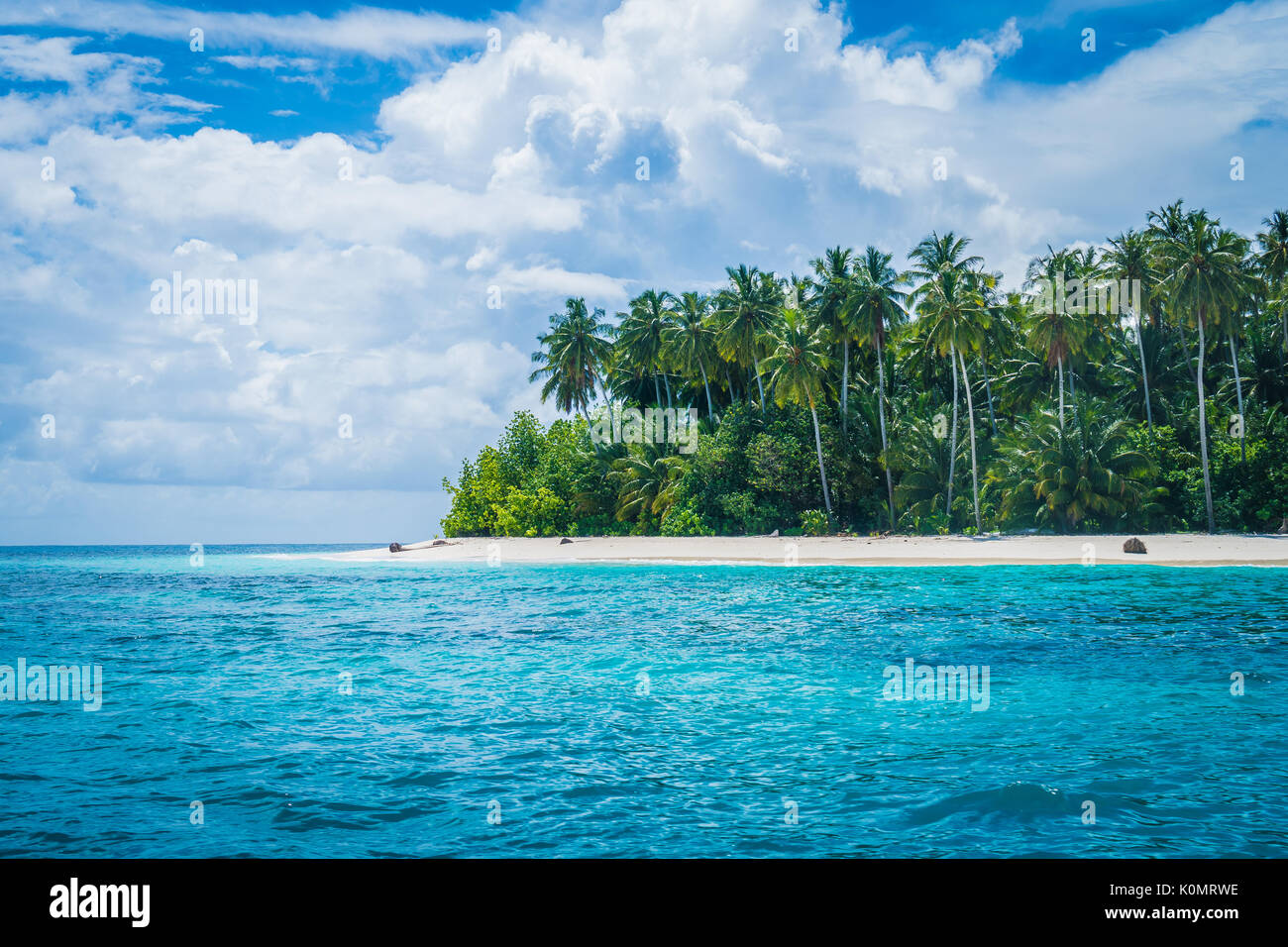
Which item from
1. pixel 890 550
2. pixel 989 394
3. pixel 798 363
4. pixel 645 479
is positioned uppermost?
pixel 798 363

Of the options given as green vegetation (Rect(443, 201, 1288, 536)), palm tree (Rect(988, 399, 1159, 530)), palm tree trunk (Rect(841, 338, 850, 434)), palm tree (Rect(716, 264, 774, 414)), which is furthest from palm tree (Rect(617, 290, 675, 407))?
palm tree (Rect(988, 399, 1159, 530))

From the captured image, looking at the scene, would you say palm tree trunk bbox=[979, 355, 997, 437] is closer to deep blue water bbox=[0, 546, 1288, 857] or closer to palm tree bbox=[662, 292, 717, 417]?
palm tree bbox=[662, 292, 717, 417]

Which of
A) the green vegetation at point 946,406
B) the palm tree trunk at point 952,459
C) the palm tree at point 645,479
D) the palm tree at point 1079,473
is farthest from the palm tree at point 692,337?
the palm tree at point 1079,473

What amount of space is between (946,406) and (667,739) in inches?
1865

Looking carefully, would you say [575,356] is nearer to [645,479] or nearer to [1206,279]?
[645,479]

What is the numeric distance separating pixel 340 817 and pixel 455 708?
13.9ft

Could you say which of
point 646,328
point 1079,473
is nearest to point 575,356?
point 646,328

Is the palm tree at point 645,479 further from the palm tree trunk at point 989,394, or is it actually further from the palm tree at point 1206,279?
the palm tree at point 1206,279

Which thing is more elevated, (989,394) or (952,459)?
(989,394)

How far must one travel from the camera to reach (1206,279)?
136 feet

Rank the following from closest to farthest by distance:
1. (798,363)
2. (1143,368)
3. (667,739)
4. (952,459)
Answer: (667,739) < (952,459) < (1143,368) < (798,363)

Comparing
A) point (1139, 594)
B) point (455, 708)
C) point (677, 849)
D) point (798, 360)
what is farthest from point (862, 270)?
point (677, 849)
